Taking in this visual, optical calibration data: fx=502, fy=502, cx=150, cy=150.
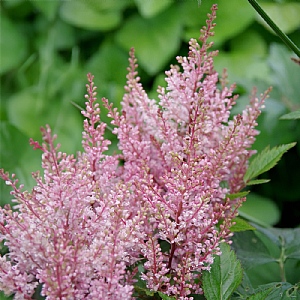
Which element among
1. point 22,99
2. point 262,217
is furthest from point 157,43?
point 262,217

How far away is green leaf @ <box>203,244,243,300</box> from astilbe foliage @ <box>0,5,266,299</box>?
0.01 metres

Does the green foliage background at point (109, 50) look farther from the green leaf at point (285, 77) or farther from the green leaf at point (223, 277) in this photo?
the green leaf at point (223, 277)

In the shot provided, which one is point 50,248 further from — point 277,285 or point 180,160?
point 277,285

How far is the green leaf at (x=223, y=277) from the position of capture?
0.48 metres

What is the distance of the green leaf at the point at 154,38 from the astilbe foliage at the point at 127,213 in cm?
117

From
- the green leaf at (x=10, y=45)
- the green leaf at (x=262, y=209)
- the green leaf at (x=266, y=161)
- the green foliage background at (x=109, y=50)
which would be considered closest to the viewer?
the green leaf at (x=266, y=161)

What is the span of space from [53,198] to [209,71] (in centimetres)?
24

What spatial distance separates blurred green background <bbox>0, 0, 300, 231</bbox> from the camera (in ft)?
5.28

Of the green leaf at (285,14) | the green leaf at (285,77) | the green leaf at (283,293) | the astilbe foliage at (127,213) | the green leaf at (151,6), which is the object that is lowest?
the green leaf at (283,293)

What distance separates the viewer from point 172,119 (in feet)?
1.96

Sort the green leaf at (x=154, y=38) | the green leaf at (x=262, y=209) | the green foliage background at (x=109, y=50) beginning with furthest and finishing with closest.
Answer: the green leaf at (x=154, y=38) < the green foliage background at (x=109, y=50) < the green leaf at (x=262, y=209)

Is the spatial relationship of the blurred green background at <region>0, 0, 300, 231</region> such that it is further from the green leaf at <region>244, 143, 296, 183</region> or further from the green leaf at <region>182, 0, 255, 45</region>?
the green leaf at <region>244, 143, 296, 183</region>

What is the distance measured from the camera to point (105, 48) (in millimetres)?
1814

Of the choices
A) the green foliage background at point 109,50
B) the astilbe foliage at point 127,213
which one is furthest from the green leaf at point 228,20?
the astilbe foliage at point 127,213
